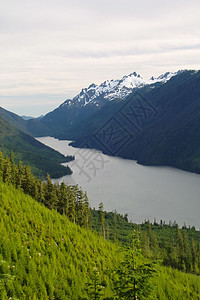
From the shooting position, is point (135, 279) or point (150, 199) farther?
point (150, 199)

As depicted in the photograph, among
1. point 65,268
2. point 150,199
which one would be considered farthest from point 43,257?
point 150,199

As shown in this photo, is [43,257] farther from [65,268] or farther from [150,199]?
[150,199]

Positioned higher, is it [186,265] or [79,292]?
[79,292]

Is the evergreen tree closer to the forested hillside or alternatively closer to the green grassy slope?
the forested hillside

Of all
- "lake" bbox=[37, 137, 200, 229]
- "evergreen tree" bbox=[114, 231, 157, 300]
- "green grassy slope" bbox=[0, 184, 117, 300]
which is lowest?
"lake" bbox=[37, 137, 200, 229]

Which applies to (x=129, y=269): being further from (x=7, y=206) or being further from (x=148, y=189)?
(x=148, y=189)

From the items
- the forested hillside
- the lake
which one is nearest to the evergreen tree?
the forested hillside

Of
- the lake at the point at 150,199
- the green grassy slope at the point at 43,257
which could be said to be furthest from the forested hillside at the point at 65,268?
the lake at the point at 150,199

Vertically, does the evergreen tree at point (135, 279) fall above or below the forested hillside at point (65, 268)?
above

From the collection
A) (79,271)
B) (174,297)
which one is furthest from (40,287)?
(174,297)

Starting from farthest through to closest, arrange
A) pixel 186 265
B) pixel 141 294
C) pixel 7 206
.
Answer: pixel 186 265, pixel 7 206, pixel 141 294

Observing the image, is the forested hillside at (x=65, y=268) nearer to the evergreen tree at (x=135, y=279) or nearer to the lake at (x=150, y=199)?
the evergreen tree at (x=135, y=279)
